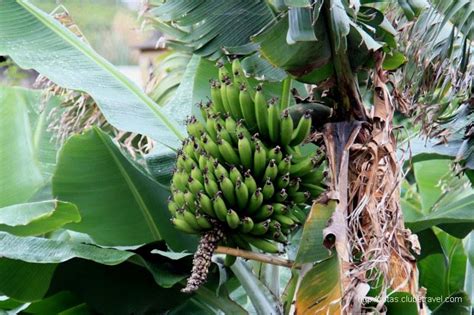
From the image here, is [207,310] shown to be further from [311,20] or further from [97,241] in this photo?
[311,20]

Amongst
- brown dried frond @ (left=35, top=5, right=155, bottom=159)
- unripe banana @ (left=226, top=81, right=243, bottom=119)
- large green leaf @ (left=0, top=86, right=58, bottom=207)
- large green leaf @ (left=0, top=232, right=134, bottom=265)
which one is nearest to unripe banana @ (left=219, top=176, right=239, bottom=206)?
unripe banana @ (left=226, top=81, right=243, bottom=119)

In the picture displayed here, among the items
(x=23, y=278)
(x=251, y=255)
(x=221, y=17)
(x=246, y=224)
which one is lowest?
(x=23, y=278)

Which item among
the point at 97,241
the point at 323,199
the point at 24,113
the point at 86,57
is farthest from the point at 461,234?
the point at 24,113

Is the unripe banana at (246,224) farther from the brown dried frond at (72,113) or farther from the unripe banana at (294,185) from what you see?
the brown dried frond at (72,113)

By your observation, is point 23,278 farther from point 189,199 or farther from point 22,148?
point 22,148

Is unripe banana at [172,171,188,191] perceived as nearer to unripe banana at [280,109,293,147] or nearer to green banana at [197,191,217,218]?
green banana at [197,191,217,218]

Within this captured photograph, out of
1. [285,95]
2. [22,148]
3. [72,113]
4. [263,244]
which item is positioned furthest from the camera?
[72,113]

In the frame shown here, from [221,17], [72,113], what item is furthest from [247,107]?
[72,113]
